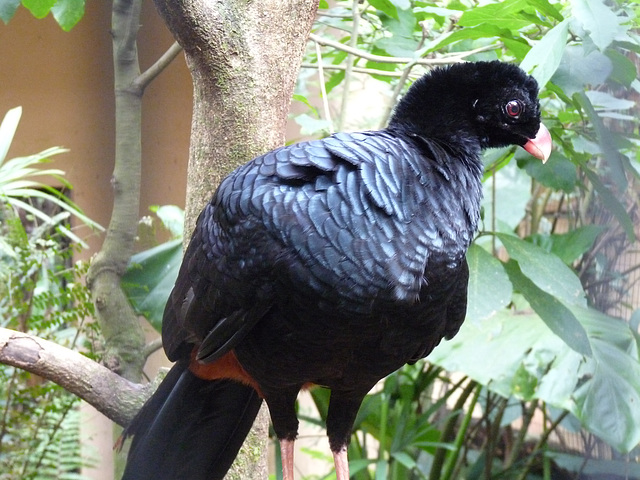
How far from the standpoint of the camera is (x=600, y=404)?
170 centimetres

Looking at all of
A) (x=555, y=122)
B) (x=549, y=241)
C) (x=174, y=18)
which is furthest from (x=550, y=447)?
(x=174, y=18)

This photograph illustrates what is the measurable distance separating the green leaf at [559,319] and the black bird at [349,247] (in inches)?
14.5

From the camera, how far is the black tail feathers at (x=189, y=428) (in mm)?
1365

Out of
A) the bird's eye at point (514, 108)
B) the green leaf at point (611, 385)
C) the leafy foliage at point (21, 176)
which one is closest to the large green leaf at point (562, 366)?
the green leaf at point (611, 385)

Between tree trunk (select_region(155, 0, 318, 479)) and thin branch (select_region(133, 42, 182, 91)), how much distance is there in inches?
5.4

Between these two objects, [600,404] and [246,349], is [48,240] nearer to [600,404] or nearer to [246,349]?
[246,349]

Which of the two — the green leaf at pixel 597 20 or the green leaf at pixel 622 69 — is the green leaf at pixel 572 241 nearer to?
the green leaf at pixel 622 69

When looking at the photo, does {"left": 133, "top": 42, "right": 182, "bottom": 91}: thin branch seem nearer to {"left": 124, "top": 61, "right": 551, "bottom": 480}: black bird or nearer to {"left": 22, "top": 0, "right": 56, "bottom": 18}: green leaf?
{"left": 22, "top": 0, "right": 56, "bottom": 18}: green leaf

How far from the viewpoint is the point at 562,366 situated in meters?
2.00

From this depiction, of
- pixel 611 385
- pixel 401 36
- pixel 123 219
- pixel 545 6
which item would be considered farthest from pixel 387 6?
pixel 611 385

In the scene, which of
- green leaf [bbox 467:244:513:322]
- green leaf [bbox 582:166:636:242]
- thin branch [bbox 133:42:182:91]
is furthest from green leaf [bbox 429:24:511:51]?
thin branch [bbox 133:42:182:91]

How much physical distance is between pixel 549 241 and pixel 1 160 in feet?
5.36

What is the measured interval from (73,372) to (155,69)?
71cm

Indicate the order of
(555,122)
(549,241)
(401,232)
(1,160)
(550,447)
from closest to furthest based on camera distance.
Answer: (401,232), (555,122), (1,160), (549,241), (550,447)
